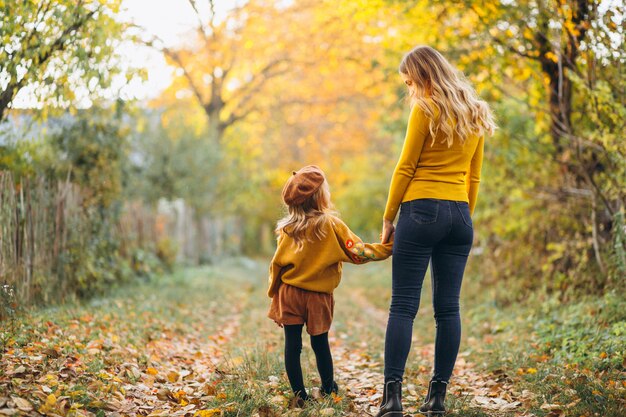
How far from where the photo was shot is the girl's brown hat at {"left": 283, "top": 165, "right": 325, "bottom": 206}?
383 cm

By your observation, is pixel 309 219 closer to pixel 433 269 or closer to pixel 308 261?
pixel 308 261

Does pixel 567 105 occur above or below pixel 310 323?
above

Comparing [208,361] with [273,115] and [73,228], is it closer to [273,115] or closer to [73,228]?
[73,228]

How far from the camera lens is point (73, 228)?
7508 millimetres

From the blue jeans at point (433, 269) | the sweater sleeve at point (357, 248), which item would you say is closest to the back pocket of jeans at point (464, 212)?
the blue jeans at point (433, 269)

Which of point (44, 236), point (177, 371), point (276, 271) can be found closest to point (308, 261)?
point (276, 271)

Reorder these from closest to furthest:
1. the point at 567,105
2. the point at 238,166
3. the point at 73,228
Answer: the point at 567,105 < the point at 73,228 < the point at 238,166

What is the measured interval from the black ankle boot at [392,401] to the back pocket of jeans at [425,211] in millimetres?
940

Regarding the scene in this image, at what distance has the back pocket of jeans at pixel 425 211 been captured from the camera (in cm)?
337

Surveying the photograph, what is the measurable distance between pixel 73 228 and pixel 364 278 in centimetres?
823

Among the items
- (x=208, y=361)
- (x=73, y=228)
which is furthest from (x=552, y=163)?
(x=73, y=228)

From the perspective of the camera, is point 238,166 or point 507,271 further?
point 238,166

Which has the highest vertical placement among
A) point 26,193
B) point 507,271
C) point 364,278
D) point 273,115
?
point 273,115

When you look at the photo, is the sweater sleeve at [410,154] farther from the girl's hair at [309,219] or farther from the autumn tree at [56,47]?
the autumn tree at [56,47]
